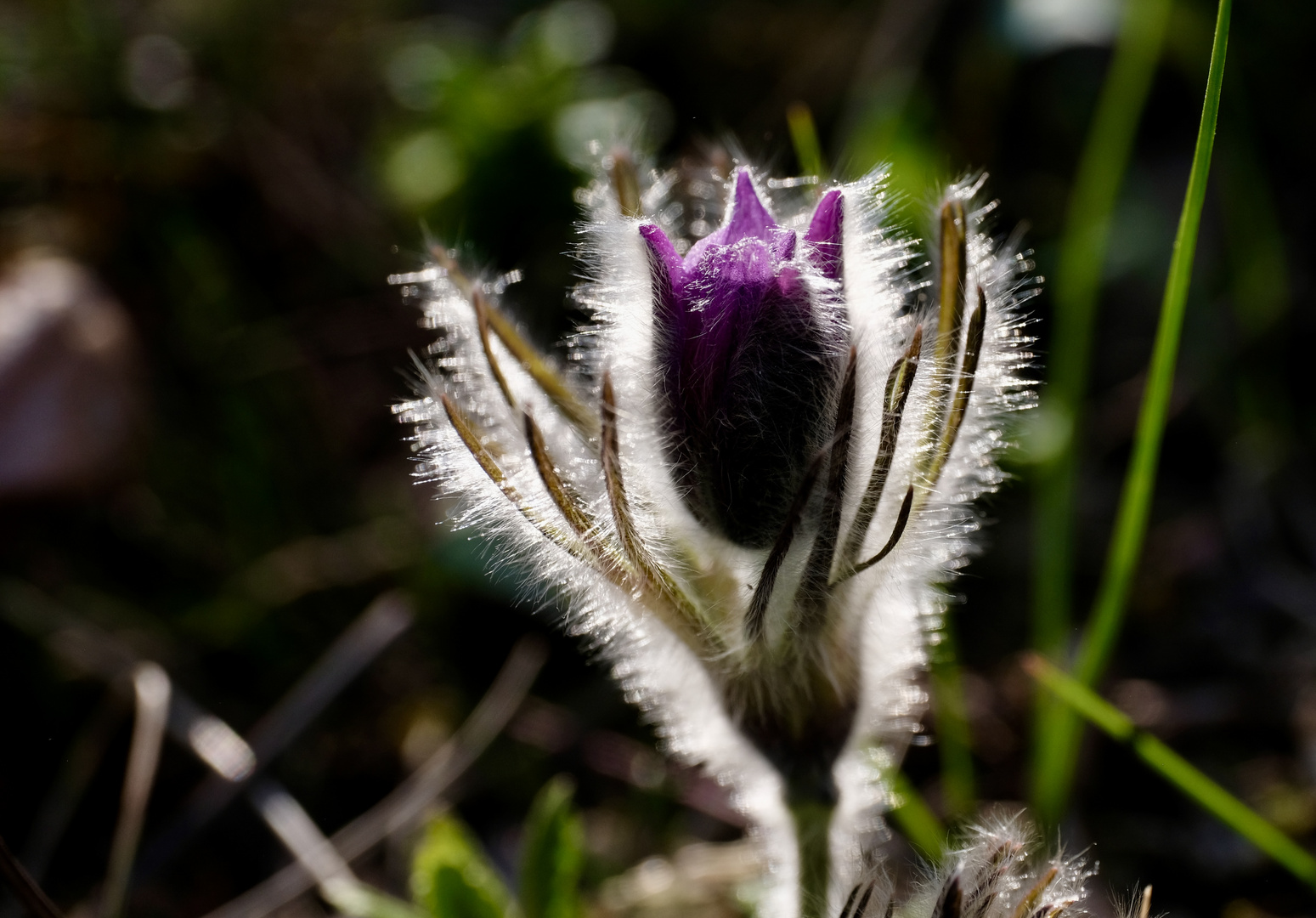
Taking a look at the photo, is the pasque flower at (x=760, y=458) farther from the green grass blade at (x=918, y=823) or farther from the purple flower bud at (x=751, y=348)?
the green grass blade at (x=918, y=823)

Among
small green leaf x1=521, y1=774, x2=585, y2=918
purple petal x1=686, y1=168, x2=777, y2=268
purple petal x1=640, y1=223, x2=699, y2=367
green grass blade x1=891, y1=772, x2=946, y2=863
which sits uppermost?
purple petal x1=686, y1=168, x2=777, y2=268

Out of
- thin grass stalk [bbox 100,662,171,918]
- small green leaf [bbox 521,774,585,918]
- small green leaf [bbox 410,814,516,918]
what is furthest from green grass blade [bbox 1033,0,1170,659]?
thin grass stalk [bbox 100,662,171,918]

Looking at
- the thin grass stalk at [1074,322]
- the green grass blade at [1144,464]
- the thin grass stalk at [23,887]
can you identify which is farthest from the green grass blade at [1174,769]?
the thin grass stalk at [23,887]

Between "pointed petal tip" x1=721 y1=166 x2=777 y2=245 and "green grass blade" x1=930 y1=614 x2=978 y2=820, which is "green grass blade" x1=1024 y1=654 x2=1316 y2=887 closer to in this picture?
"green grass blade" x1=930 y1=614 x2=978 y2=820

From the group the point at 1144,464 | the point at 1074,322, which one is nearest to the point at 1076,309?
the point at 1074,322

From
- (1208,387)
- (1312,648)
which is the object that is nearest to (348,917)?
(1312,648)
